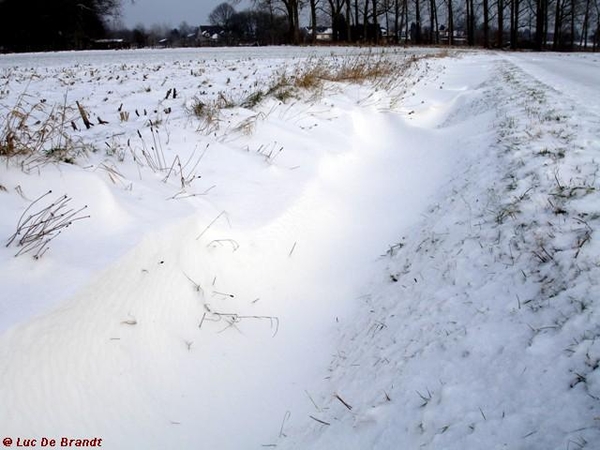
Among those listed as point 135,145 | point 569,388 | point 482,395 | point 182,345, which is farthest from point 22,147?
point 569,388

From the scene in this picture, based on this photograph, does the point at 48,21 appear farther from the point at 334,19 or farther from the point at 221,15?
the point at 221,15

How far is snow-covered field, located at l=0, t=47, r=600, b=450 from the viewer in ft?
5.24

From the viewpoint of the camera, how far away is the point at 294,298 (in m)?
2.78

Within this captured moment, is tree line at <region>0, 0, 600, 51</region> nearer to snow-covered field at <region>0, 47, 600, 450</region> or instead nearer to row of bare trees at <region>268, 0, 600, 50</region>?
row of bare trees at <region>268, 0, 600, 50</region>

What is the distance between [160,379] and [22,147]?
214cm

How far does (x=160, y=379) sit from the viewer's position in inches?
79.6

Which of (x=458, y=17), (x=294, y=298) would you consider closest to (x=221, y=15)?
(x=458, y=17)

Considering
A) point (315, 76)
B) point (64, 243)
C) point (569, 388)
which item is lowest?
point (569, 388)

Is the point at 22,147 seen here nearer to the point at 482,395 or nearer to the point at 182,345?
the point at 182,345

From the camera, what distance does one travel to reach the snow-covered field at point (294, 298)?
1597 mm

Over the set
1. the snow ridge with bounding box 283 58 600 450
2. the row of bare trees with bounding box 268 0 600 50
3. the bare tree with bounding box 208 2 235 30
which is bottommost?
the snow ridge with bounding box 283 58 600 450

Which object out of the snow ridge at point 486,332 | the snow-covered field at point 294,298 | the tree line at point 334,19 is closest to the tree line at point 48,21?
the tree line at point 334,19

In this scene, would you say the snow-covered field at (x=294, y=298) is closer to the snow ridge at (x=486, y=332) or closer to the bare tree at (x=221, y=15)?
the snow ridge at (x=486, y=332)

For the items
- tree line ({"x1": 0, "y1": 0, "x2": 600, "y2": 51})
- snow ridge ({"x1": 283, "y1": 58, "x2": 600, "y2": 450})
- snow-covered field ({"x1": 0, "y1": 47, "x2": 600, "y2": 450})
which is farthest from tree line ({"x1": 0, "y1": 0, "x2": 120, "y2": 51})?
snow ridge ({"x1": 283, "y1": 58, "x2": 600, "y2": 450})
